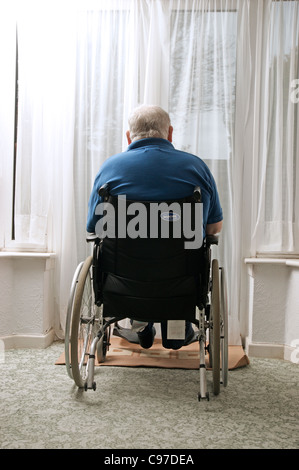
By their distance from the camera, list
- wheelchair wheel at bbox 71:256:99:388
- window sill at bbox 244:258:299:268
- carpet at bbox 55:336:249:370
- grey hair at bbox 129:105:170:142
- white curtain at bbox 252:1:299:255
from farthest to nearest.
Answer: white curtain at bbox 252:1:299:255
window sill at bbox 244:258:299:268
carpet at bbox 55:336:249:370
grey hair at bbox 129:105:170:142
wheelchair wheel at bbox 71:256:99:388

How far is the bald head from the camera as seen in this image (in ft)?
6.25

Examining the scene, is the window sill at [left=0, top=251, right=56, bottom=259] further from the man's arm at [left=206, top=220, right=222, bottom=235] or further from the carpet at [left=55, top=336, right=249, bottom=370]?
the man's arm at [left=206, top=220, right=222, bottom=235]

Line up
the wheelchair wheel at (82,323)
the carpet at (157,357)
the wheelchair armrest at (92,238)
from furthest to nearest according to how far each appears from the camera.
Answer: the carpet at (157,357)
the wheelchair armrest at (92,238)
the wheelchair wheel at (82,323)

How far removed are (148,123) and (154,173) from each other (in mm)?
321

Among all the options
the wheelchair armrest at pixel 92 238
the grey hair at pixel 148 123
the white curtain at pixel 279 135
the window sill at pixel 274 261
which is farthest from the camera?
the white curtain at pixel 279 135

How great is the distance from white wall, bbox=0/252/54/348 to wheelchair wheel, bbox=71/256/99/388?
572mm

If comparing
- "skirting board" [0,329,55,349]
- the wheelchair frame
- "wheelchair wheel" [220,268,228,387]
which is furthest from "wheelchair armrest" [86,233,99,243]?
"skirting board" [0,329,55,349]

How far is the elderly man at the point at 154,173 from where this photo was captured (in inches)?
66.5

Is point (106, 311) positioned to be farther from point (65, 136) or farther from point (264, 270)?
point (65, 136)

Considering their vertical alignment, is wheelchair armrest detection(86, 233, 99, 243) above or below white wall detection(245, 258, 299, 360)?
above

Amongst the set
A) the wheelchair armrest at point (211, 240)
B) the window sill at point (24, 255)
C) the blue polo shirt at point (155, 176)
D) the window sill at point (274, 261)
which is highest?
the blue polo shirt at point (155, 176)

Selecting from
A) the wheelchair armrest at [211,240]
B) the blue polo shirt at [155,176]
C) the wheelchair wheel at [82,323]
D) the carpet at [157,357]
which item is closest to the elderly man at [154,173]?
the blue polo shirt at [155,176]

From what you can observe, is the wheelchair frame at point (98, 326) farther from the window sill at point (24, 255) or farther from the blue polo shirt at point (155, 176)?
the window sill at point (24, 255)
